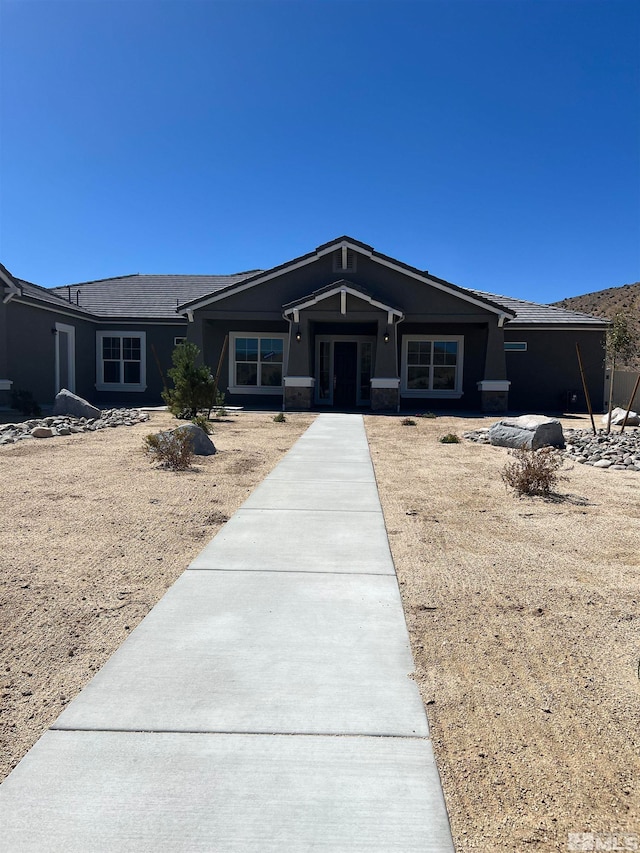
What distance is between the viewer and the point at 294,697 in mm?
2938

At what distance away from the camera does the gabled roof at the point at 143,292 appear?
23.9 metres

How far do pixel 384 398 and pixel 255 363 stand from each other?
5206 millimetres

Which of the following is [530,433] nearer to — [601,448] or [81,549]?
[601,448]

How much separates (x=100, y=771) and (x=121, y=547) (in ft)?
10.1

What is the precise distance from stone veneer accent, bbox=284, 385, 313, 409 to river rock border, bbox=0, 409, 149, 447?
490 centimetres

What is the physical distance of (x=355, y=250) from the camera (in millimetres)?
21031

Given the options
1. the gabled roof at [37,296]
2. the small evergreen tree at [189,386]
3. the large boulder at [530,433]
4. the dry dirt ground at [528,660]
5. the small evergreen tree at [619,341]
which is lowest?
the dry dirt ground at [528,660]

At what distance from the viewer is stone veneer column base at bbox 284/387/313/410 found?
20641 millimetres

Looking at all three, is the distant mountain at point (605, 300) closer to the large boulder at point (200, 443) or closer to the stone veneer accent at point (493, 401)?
the stone veneer accent at point (493, 401)

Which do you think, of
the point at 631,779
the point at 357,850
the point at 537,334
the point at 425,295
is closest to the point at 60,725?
the point at 357,850

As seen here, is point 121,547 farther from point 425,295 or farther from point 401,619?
point 425,295

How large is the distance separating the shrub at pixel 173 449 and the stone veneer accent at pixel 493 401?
14028 millimetres

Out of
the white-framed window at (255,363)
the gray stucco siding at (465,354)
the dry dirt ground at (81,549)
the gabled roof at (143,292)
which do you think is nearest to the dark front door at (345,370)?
the gray stucco siding at (465,354)

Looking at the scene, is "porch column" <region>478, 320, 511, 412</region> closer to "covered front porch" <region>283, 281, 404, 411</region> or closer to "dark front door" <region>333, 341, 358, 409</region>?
"covered front porch" <region>283, 281, 404, 411</region>
